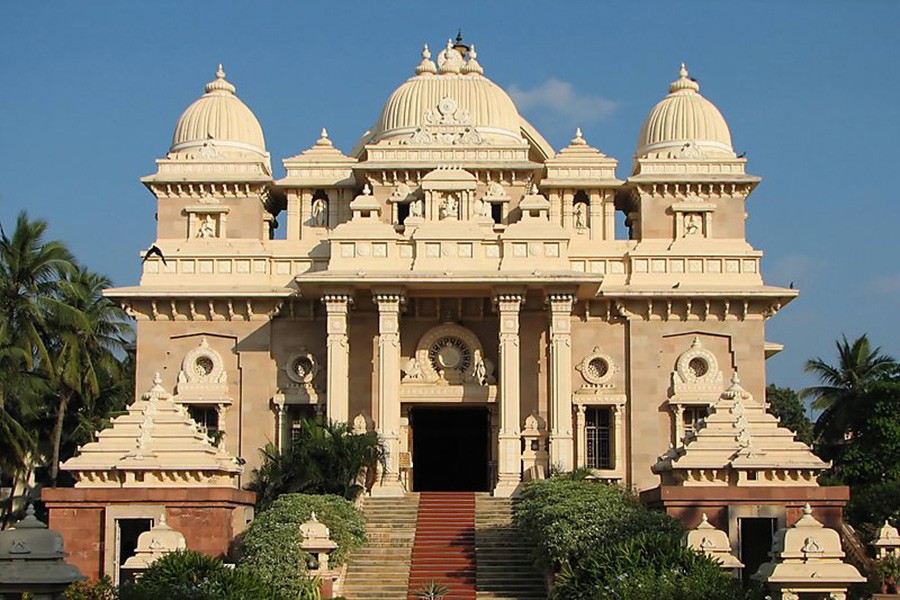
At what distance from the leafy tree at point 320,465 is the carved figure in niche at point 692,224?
13.3 m

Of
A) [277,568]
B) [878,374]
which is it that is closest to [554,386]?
[277,568]

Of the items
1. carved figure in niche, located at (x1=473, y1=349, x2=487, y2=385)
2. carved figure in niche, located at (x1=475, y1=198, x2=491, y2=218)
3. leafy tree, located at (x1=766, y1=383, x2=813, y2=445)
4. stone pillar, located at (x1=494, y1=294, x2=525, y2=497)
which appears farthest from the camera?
leafy tree, located at (x1=766, y1=383, x2=813, y2=445)

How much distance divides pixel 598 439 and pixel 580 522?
1295 cm

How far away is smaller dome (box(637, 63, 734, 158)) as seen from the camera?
46688mm

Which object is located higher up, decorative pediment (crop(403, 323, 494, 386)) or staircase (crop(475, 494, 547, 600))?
decorative pediment (crop(403, 323, 494, 386))

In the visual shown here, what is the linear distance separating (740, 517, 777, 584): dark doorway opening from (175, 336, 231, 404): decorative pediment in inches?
615

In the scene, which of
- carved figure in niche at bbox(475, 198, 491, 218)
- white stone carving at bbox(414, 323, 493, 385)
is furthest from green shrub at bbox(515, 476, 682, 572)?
carved figure in niche at bbox(475, 198, 491, 218)

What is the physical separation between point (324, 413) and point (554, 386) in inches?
259

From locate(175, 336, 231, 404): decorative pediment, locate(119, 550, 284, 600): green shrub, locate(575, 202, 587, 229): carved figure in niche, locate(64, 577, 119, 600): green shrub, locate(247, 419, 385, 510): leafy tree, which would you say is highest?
locate(575, 202, 587, 229): carved figure in niche

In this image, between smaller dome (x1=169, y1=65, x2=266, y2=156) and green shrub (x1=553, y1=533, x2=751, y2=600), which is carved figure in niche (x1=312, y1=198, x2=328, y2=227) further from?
green shrub (x1=553, y1=533, x2=751, y2=600)

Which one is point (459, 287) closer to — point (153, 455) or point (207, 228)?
point (207, 228)

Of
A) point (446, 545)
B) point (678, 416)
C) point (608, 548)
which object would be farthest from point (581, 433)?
point (608, 548)

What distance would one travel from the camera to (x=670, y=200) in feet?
151

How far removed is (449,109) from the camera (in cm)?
4466
